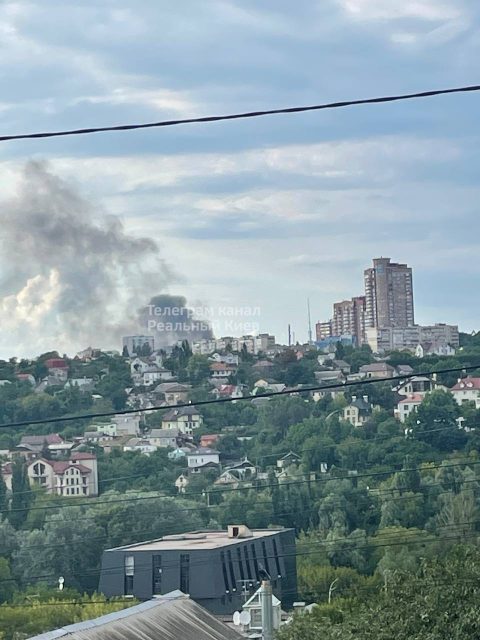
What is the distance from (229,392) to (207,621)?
84.3 m

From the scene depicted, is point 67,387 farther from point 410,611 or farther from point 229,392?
point 410,611

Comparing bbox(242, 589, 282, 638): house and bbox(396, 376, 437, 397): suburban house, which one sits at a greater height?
bbox(396, 376, 437, 397): suburban house

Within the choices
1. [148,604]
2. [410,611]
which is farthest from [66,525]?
[410,611]

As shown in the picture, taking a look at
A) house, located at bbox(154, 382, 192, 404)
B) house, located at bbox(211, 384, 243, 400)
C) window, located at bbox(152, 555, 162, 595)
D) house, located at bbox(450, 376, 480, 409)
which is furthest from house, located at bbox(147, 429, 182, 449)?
window, located at bbox(152, 555, 162, 595)

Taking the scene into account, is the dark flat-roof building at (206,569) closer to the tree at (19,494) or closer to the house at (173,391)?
the tree at (19,494)

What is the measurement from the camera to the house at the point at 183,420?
3890 inches

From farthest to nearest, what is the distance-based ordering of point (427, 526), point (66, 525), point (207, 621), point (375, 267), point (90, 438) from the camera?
point (375, 267) → point (90, 438) → point (66, 525) → point (427, 526) → point (207, 621)

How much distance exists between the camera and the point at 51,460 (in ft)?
277

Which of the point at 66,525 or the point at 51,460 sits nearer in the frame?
the point at 66,525

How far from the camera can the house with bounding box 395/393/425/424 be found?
8856 cm

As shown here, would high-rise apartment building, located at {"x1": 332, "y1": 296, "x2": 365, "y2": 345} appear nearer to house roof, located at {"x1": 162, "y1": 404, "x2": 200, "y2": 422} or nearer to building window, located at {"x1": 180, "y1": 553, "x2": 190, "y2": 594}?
house roof, located at {"x1": 162, "y1": 404, "x2": 200, "y2": 422}

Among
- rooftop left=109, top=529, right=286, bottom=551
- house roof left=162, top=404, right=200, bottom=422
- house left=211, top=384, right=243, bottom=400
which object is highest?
house left=211, top=384, right=243, bottom=400

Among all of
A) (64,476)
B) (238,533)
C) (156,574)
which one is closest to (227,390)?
(64,476)

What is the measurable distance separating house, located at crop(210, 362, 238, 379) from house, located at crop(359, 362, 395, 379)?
406 inches
